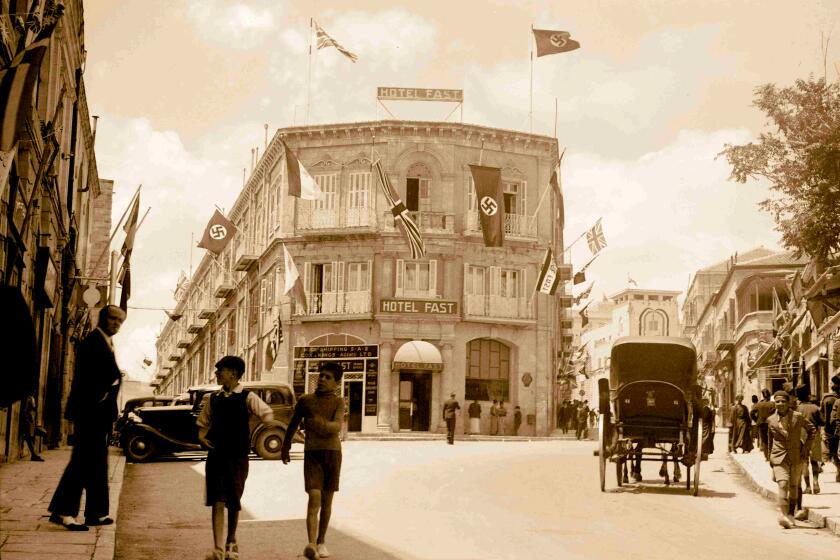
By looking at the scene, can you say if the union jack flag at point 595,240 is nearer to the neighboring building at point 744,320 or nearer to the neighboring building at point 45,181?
the neighboring building at point 744,320

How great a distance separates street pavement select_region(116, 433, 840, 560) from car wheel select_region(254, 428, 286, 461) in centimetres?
295

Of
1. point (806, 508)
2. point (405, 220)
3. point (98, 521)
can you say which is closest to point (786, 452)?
point (806, 508)

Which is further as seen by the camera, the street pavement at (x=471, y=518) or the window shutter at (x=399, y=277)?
the window shutter at (x=399, y=277)

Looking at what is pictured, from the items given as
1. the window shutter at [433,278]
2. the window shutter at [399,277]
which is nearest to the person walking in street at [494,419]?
the window shutter at [433,278]

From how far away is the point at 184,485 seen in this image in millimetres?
16859

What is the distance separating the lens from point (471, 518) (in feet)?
40.9

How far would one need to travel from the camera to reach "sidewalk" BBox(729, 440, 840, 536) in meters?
13.0

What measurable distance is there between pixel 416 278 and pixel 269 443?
20994 millimetres

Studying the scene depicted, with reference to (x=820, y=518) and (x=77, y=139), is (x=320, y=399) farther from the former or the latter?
(x=77, y=139)

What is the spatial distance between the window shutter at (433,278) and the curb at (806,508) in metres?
19.1

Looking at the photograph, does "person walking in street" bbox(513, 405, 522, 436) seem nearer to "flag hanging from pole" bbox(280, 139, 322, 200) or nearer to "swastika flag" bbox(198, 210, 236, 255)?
"flag hanging from pole" bbox(280, 139, 322, 200)

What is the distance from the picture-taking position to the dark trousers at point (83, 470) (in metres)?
9.46

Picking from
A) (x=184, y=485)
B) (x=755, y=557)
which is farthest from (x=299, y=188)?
(x=755, y=557)

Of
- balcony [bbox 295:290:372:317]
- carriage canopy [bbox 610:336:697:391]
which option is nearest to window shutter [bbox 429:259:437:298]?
balcony [bbox 295:290:372:317]
